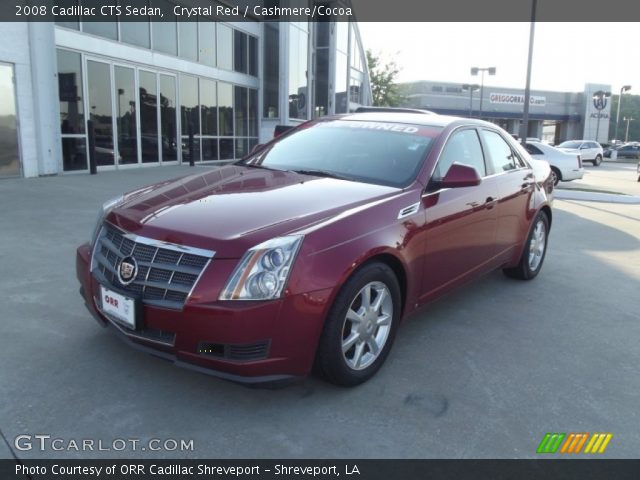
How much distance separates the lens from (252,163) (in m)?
4.47

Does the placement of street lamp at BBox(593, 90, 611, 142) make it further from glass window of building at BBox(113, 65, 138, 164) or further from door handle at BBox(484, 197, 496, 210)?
door handle at BBox(484, 197, 496, 210)

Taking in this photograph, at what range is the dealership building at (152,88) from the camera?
471 inches

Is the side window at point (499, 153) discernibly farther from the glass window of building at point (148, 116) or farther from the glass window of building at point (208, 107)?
the glass window of building at point (208, 107)

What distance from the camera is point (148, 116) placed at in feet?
51.7

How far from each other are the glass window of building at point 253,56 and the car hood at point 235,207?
18498mm

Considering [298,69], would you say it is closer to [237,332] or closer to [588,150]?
[588,150]

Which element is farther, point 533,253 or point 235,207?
point 533,253

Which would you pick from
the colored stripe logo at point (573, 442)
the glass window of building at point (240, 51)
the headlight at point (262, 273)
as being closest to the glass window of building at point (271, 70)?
the glass window of building at point (240, 51)

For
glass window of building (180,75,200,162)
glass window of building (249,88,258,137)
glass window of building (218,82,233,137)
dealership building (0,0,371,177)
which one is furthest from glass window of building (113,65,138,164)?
glass window of building (249,88,258,137)

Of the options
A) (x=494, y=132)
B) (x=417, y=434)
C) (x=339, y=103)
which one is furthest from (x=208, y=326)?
(x=339, y=103)

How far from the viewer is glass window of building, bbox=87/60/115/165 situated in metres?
13.6

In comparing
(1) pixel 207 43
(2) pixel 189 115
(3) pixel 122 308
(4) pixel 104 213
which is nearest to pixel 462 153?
(4) pixel 104 213

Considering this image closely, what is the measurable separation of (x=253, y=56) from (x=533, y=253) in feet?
59.2

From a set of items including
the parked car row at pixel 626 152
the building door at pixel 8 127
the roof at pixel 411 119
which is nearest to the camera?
the roof at pixel 411 119
